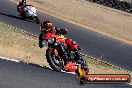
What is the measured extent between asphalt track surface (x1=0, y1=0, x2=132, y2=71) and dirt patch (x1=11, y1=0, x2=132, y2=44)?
8.47ft

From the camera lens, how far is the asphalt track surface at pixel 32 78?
517 inches

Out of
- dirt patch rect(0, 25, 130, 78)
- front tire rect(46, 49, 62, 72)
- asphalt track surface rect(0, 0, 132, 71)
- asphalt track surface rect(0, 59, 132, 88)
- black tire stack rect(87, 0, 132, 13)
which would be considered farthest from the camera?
black tire stack rect(87, 0, 132, 13)

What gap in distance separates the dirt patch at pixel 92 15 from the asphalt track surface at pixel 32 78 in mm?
17185

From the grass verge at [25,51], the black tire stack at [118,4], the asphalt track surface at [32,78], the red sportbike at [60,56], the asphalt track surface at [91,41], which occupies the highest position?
Answer: the red sportbike at [60,56]

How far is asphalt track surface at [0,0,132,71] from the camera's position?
78.4ft

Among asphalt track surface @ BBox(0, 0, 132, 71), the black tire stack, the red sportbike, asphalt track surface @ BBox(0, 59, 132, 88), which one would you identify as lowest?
the black tire stack

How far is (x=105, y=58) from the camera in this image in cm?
2359

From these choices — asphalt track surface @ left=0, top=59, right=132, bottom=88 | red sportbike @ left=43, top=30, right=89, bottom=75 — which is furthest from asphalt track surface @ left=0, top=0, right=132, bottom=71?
asphalt track surface @ left=0, top=59, right=132, bottom=88

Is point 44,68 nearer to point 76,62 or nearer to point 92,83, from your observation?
point 76,62

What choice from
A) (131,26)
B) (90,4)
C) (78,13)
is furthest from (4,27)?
(90,4)

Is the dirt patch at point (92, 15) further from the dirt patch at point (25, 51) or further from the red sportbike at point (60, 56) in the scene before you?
the red sportbike at point (60, 56)

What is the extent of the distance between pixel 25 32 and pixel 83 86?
10.8 meters

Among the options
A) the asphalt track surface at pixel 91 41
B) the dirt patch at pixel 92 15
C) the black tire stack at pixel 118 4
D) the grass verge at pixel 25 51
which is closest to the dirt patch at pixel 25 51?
the grass verge at pixel 25 51

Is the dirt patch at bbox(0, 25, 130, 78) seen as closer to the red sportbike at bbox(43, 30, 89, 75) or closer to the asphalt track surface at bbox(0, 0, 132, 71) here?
the red sportbike at bbox(43, 30, 89, 75)
